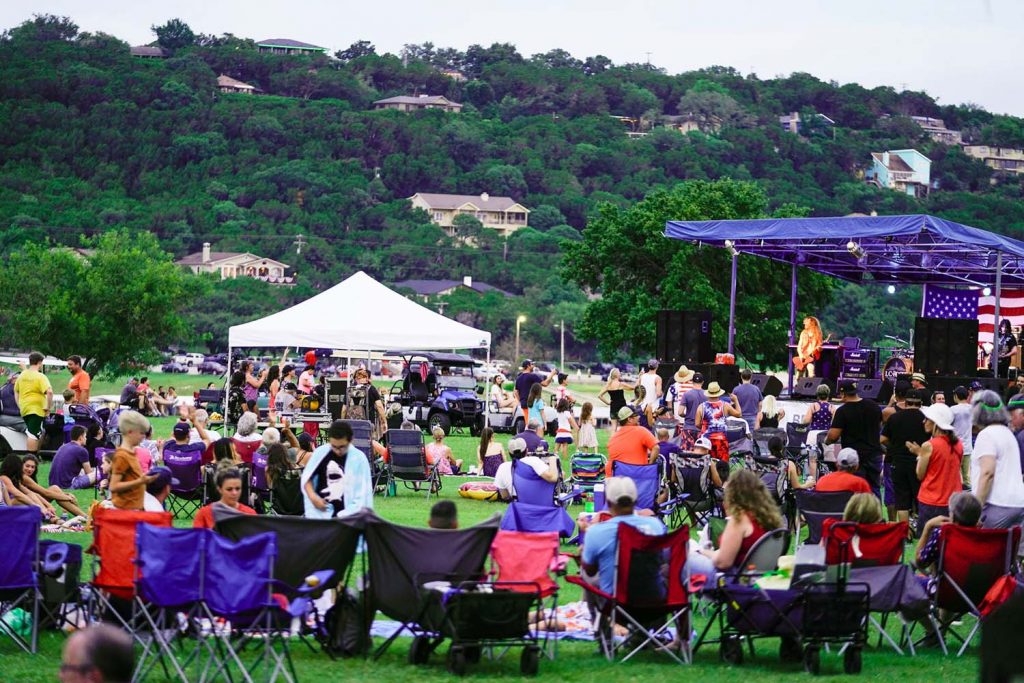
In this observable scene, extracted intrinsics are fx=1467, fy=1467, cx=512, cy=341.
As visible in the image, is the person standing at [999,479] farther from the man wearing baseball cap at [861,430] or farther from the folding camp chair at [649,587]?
the man wearing baseball cap at [861,430]

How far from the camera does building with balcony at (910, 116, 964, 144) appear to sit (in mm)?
158663

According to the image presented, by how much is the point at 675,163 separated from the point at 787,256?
10928 centimetres

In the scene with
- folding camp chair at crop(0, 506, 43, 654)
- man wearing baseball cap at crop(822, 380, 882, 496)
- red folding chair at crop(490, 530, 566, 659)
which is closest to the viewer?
folding camp chair at crop(0, 506, 43, 654)

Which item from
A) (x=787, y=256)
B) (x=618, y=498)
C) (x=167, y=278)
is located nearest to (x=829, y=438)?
(x=618, y=498)

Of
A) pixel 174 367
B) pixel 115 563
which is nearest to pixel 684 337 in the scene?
pixel 115 563

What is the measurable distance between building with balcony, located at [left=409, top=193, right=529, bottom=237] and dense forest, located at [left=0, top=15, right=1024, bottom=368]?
270cm

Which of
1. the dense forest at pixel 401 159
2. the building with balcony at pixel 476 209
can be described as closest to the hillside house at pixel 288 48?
the dense forest at pixel 401 159

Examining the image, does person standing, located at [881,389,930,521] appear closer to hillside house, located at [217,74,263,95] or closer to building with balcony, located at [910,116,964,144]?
building with balcony, located at [910,116,964,144]

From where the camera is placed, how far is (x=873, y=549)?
7898 mm

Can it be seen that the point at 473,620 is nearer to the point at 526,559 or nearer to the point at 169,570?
the point at 526,559

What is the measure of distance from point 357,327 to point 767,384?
345 inches

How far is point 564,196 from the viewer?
5517 inches

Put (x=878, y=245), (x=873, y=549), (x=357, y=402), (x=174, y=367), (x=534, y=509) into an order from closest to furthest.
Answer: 1. (x=873, y=549)
2. (x=534, y=509)
3. (x=357, y=402)
4. (x=878, y=245)
5. (x=174, y=367)

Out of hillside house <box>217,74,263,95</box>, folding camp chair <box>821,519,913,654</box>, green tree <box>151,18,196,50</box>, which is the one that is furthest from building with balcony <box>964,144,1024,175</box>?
folding camp chair <box>821,519,913,654</box>
